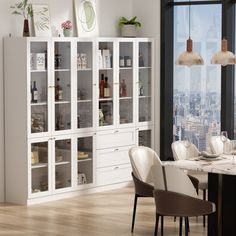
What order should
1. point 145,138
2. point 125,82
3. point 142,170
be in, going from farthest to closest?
point 145,138
point 125,82
point 142,170

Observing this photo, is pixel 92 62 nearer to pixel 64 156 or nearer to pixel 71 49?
pixel 71 49

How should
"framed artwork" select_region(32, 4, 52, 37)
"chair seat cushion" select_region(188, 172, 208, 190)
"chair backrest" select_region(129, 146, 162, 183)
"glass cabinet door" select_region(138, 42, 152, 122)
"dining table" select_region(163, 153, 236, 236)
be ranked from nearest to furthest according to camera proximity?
"dining table" select_region(163, 153, 236, 236) → "chair backrest" select_region(129, 146, 162, 183) → "chair seat cushion" select_region(188, 172, 208, 190) → "framed artwork" select_region(32, 4, 52, 37) → "glass cabinet door" select_region(138, 42, 152, 122)

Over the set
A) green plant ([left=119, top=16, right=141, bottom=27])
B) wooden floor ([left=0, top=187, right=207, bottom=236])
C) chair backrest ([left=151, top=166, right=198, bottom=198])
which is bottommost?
wooden floor ([left=0, top=187, right=207, bottom=236])

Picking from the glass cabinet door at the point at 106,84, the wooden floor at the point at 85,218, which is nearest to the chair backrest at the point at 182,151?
the wooden floor at the point at 85,218

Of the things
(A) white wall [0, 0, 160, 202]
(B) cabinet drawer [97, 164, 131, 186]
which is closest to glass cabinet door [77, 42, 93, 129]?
(A) white wall [0, 0, 160, 202]

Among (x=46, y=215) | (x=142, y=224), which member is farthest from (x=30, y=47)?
(x=142, y=224)

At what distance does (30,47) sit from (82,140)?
150cm

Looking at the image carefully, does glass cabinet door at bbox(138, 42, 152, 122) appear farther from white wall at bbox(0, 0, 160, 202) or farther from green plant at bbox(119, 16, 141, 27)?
green plant at bbox(119, 16, 141, 27)

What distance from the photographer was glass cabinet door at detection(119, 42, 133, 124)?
987 cm

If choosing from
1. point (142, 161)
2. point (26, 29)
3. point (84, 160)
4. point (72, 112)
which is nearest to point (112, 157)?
point (84, 160)

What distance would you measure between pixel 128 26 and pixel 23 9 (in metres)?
1.87

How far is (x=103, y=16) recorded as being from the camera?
10070 mm

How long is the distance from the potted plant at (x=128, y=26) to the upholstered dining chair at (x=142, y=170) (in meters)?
3.12

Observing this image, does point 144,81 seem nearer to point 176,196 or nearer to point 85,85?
point 85,85
